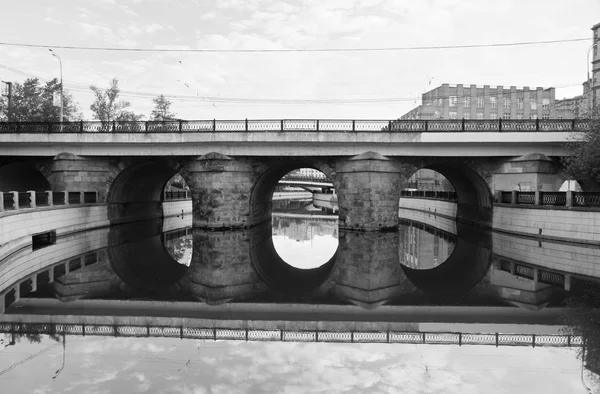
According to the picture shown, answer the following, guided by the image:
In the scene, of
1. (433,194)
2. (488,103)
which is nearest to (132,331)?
(433,194)

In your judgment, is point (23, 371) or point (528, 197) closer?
point (23, 371)

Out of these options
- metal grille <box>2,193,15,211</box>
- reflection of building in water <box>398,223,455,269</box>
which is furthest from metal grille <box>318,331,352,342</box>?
metal grille <box>2,193,15,211</box>

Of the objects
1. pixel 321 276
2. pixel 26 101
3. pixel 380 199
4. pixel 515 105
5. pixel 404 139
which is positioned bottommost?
pixel 321 276

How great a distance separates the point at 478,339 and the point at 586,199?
15.0m

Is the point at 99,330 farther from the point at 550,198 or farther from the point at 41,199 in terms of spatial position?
the point at 550,198

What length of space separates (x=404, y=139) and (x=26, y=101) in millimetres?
37195

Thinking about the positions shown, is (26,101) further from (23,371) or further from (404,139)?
(23,371)

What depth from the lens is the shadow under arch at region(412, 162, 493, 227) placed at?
93.3ft

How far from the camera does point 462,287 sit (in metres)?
→ 13.4

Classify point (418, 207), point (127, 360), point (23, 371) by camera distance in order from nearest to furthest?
point (23, 371) < point (127, 360) < point (418, 207)

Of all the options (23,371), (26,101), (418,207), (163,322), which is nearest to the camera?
(23,371)

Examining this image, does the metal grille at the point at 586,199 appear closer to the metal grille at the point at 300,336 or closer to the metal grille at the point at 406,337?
the metal grille at the point at 406,337

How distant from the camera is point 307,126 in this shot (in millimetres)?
26734

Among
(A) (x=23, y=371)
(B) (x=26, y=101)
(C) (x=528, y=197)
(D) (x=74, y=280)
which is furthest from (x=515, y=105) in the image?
(A) (x=23, y=371)
